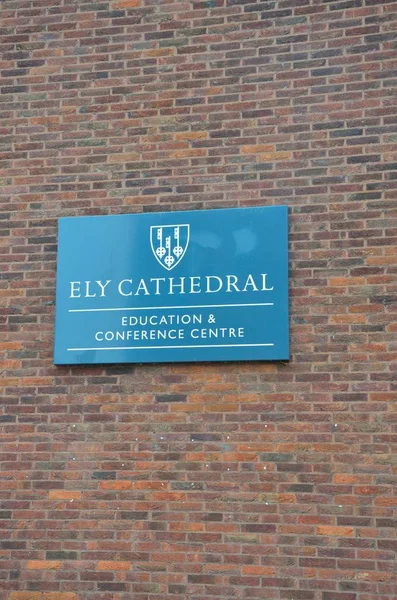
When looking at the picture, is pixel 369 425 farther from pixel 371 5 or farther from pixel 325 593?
pixel 371 5

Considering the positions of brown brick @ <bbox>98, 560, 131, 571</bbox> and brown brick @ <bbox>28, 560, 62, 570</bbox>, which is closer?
brown brick @ <bbox>98, 560, 131, 571</bbox>

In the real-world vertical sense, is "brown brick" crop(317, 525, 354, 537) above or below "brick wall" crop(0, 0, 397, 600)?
below

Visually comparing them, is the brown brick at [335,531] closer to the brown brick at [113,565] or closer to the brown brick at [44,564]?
the brown brick at [113,565]

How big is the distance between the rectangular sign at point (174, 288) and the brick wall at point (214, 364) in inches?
4.7

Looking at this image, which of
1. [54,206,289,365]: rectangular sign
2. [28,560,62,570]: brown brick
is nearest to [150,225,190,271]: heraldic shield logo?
[54,206,289,365]: rectangular sign

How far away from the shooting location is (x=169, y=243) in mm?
6473

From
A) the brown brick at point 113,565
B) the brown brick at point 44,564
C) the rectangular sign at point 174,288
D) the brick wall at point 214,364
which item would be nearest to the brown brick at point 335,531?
the brick wall at point 214,364

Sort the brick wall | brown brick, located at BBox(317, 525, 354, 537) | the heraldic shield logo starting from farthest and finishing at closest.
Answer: the heraldic shield logo < the brick wall < brown brick, located at BBox(317, 525, 354, 537)

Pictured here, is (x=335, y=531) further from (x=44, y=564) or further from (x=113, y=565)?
(x=44, y=564)

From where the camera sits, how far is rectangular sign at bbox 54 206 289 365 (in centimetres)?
624

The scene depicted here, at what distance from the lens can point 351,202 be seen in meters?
6.32

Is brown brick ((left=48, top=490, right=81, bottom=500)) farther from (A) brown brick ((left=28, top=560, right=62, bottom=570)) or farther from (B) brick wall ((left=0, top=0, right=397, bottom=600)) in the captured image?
(A) brown brick ((left=28, top=560, right=62, bottom=570))

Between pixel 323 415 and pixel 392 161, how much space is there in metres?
1.75

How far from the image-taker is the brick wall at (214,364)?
19.6 feet
